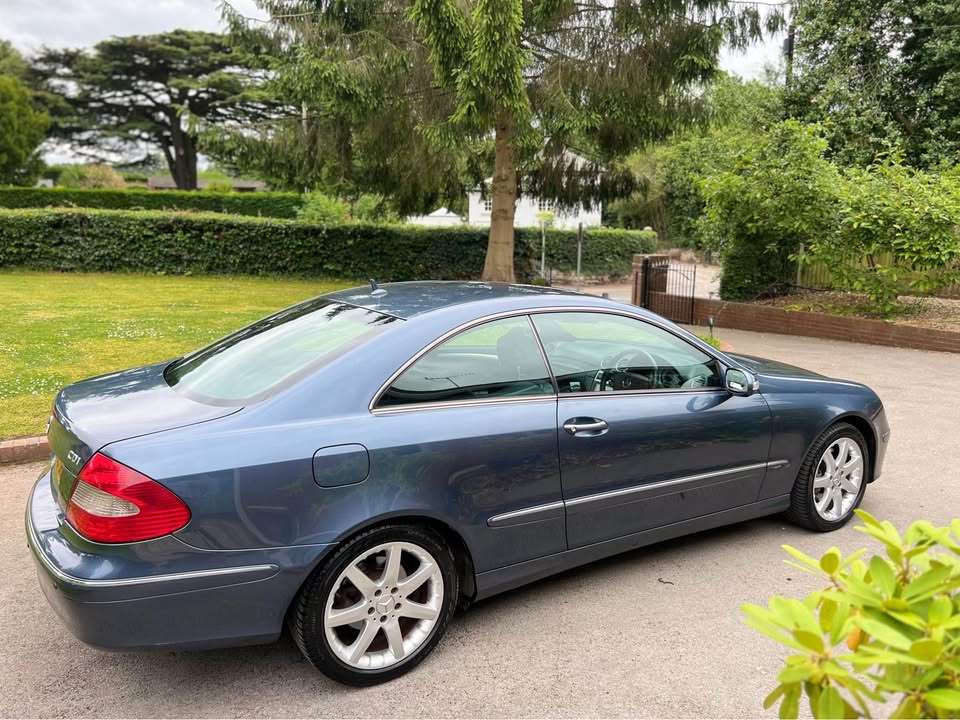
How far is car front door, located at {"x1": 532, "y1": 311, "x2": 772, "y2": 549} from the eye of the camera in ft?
11.1

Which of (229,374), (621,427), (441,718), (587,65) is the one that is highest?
(587,65)

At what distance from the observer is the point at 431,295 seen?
12.1 feet

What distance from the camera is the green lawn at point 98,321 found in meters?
7.22

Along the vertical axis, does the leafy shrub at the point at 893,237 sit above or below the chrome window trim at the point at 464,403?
above

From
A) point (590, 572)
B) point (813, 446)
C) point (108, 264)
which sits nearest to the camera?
point (590, 572)

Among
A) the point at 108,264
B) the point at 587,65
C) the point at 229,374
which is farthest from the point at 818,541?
the point at 108,264

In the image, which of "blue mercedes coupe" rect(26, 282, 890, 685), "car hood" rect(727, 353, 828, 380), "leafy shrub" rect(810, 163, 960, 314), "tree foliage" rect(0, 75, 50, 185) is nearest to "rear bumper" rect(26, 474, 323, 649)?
"blue mercedes coupe" rect(26, 282, 890, 685)

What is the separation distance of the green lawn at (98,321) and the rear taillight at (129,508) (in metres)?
3.85

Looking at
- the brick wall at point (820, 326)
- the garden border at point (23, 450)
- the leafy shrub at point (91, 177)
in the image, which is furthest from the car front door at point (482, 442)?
the leafy shrub at point (91, 177)

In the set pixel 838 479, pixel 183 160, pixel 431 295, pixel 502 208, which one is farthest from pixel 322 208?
pixel 838 479

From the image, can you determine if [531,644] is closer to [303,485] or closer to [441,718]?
[441,718]

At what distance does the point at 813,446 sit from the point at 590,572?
1.51m

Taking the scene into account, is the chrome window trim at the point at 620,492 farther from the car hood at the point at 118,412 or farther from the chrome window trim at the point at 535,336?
the car hood at the point at 118,412

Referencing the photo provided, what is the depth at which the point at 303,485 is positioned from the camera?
2660 millimetres
